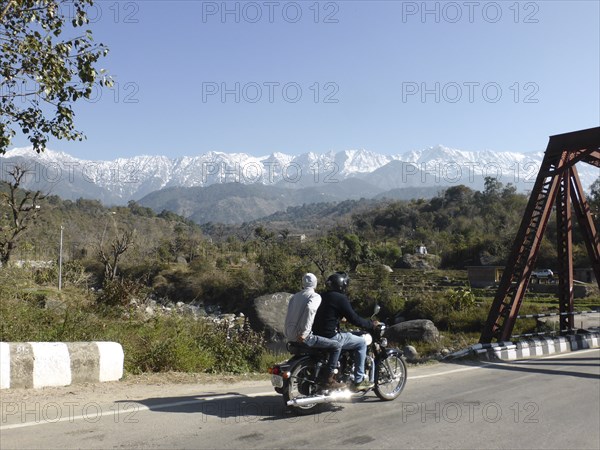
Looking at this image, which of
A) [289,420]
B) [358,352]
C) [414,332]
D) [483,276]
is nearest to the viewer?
[289,420]

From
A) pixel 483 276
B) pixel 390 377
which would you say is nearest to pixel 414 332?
pixel 390 377

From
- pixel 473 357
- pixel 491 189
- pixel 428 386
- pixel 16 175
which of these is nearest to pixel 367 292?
pixel 16 175

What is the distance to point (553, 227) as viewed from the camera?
6288 centimetres

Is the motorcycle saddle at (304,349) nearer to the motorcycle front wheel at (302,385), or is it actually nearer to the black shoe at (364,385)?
the motorcycle front wheel at (302,385)

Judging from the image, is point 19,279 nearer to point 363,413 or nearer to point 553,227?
point 363,413

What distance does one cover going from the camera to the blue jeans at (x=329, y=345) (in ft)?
21.4

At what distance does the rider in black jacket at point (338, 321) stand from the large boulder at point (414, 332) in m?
20.5

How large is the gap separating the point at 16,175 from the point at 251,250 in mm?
51412

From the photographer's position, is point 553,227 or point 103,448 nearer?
point 103,448

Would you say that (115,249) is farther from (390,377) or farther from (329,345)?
(329,345)

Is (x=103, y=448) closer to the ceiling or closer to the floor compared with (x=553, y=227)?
closer to the floor

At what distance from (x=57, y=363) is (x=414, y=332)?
22036 mm

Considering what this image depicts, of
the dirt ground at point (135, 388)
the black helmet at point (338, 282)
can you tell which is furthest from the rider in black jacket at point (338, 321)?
the dirt ground at point (135, 388)

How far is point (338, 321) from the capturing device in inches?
266
